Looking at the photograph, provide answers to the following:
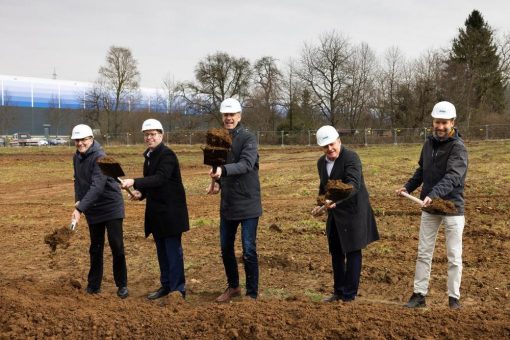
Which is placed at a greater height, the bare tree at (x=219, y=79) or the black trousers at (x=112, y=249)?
the bare tree at (x=219, y=79)

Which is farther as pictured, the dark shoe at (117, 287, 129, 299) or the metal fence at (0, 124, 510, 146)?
the metal fence at (0, 124, 510, 146)

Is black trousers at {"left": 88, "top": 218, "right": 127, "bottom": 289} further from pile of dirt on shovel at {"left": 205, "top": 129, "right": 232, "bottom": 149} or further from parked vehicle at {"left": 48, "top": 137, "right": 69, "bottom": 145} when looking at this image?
parked vehicle at {"left": 48, "top": 137, "right": 69, "bottom": 145}

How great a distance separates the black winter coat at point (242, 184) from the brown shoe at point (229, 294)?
3.03ft

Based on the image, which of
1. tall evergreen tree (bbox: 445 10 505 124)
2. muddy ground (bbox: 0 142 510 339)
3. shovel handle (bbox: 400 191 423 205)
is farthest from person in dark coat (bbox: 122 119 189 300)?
tall evergreen tree (bbox: 445 10 505 124)

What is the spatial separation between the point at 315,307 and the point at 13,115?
208ft

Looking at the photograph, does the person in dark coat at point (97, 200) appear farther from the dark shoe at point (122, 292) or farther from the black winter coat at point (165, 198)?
the black winter coat at point (165, 198)

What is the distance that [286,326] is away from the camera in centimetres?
411

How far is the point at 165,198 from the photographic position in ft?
18.5

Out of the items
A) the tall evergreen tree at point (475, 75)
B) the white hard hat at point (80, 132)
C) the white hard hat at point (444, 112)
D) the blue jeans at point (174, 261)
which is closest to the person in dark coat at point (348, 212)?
the white hard hat at point (444, 112)

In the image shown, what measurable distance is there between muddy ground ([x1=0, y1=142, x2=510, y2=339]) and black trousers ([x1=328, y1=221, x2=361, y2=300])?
0.24 m

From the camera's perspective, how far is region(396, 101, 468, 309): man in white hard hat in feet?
16.2

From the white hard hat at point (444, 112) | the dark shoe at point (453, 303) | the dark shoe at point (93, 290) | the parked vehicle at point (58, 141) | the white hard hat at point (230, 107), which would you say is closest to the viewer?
the white hard hat at point (444, 112)

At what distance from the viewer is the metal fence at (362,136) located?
3772cm

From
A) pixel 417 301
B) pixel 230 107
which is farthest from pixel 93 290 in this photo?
pixel 417 301
